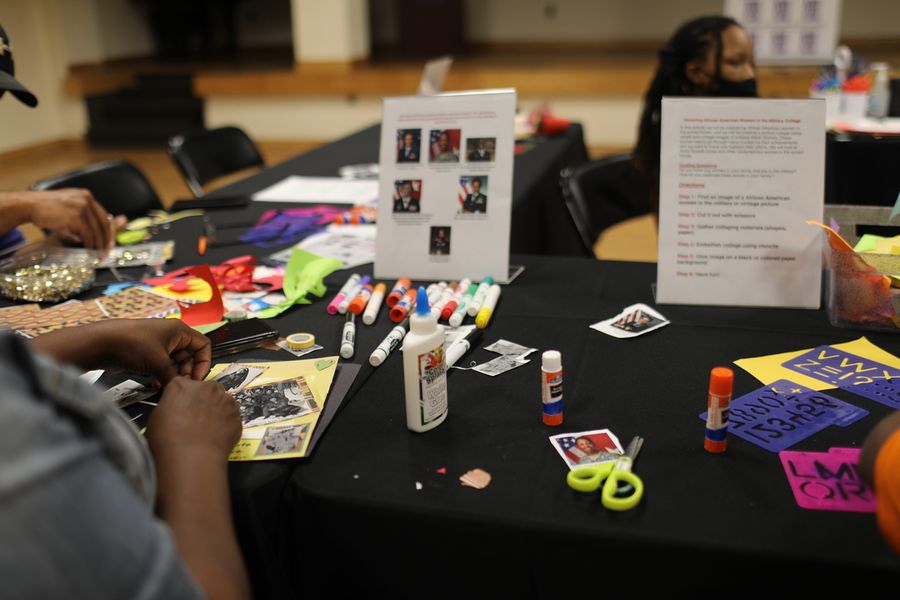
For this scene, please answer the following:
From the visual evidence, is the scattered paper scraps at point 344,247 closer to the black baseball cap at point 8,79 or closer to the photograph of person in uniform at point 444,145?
the photograph of person in uniform at point 444,145

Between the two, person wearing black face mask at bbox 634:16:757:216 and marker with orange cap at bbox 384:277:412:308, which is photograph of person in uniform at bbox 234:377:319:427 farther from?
person wearing black face mask at bbox 634:16:757:216

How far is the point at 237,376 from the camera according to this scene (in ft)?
4.07

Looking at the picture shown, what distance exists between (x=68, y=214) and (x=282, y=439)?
100cm

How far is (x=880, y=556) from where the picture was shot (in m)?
0.81

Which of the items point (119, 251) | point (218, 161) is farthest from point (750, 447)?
point (218, 161)

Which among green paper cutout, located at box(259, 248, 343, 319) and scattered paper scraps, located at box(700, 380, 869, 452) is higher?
green paper cutout, located at box(259, 248, 343, 319)

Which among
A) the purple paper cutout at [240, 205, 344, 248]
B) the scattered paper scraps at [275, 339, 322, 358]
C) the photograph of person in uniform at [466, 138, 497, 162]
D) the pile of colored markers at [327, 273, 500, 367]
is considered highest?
the photograph of person in uniform at [466, 138, 497, 162]

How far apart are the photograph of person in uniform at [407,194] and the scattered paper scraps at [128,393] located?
0.69 m

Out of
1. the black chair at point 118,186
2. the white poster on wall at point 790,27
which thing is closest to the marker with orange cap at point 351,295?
the black chair at point 118,186

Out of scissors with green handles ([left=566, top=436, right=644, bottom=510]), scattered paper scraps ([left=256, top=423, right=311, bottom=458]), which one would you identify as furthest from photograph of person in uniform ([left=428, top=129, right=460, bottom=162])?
scissors with green handles ([left=566, top=436, right=644, bottom=510])

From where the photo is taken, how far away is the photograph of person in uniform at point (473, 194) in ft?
5.39

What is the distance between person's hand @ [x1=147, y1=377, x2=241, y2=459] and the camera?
94 centimetres

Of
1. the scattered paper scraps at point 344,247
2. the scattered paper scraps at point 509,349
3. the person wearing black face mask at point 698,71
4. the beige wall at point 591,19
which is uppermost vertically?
the beige wall at point 591,19

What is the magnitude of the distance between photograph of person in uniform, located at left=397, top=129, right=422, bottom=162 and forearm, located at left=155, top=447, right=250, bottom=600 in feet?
3.00
